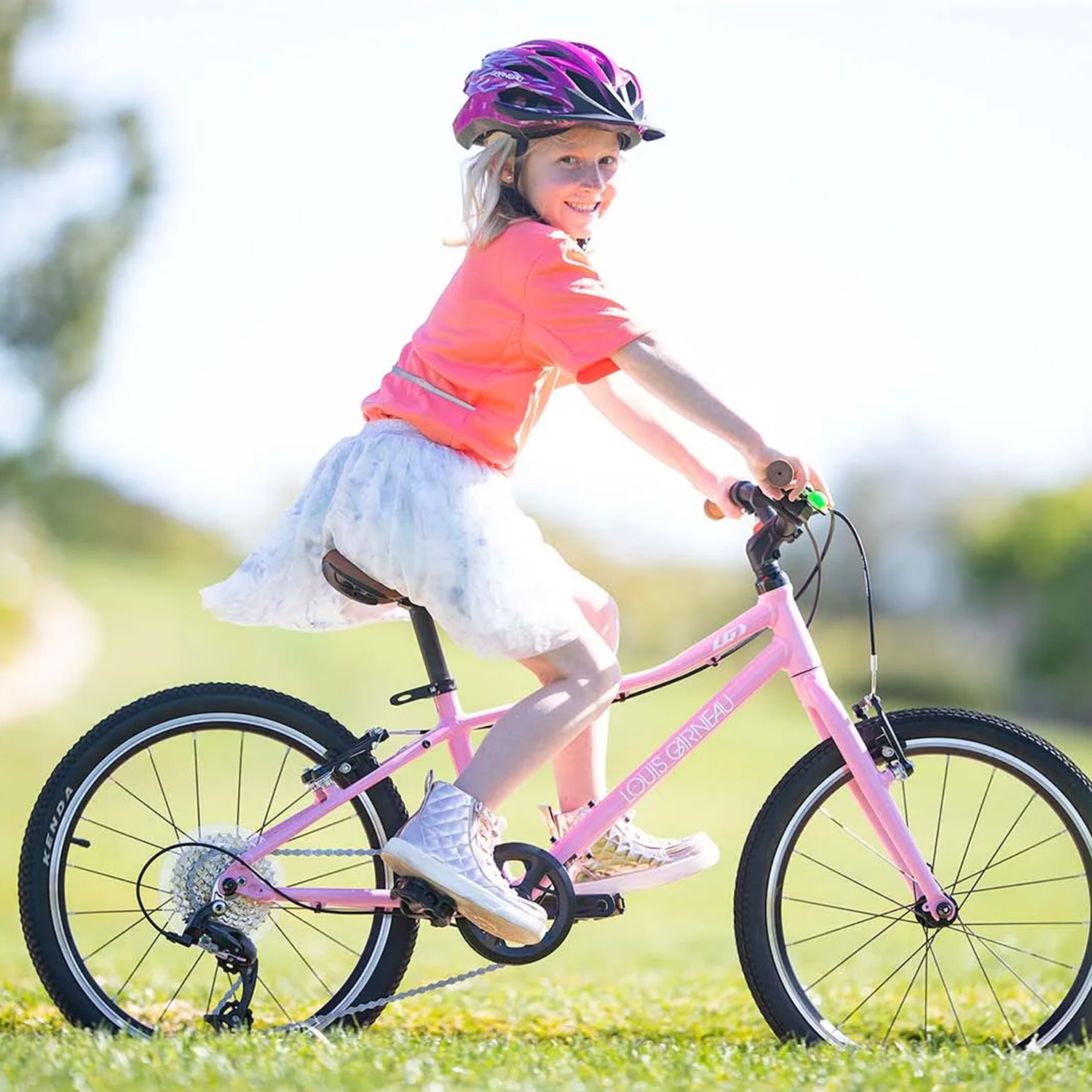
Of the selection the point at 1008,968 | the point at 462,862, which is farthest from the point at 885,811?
the point at 462,862

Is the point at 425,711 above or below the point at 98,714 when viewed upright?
above

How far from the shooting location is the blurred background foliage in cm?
2152

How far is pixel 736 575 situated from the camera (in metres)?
29.4

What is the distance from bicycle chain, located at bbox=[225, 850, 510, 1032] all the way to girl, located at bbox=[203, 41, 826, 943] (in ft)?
0.41

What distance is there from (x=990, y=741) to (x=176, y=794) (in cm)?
1286

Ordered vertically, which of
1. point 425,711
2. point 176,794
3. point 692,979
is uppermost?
point 692,979

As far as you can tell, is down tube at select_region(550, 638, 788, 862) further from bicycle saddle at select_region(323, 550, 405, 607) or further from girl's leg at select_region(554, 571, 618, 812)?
bicycle saddle at select_region(323, 550, 405, 607)

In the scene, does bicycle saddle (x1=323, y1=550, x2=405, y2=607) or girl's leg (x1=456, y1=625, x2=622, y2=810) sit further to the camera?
bicycle saddle (x1=323, y1=550, x2=405, y2=607)

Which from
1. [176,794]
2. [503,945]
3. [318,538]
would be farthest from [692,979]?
[176,794]

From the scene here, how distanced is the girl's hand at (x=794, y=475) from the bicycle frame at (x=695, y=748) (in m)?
0.24

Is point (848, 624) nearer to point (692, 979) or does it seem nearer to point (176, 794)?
point (176, 794)

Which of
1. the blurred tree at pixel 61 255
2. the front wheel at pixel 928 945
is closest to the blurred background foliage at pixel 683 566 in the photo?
the blurred tree at pixel 61 255

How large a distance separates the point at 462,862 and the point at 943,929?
1794 millimetres

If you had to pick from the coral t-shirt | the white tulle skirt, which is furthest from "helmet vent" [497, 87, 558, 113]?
the white tulle skirt
